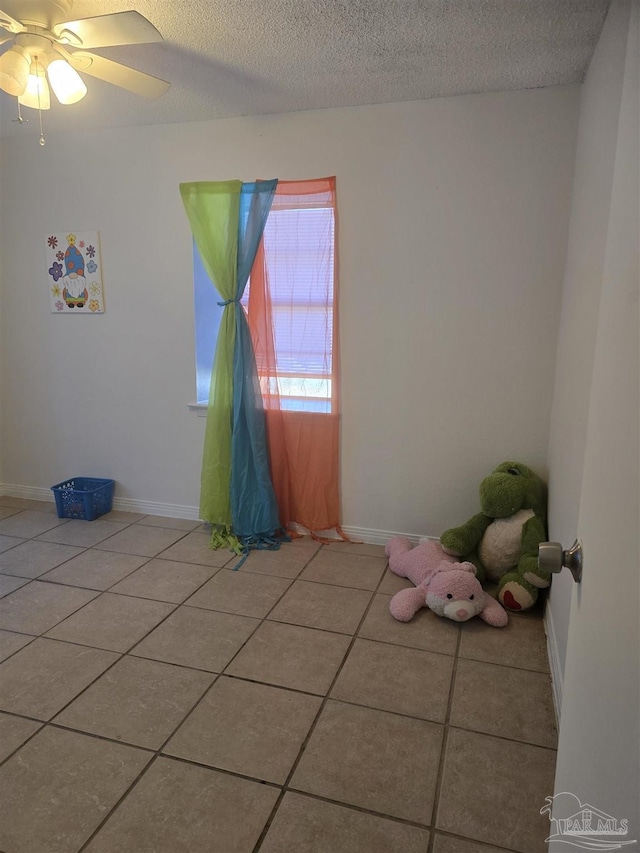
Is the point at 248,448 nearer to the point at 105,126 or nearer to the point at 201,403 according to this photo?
the point at 201,403

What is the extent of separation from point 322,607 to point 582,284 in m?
1.70

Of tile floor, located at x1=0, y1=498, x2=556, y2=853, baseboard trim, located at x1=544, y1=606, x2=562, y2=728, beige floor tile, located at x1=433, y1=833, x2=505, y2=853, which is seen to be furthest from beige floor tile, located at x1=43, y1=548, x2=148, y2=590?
baseboard trim, located at x1=544, y1=606, x2=562, y2=728

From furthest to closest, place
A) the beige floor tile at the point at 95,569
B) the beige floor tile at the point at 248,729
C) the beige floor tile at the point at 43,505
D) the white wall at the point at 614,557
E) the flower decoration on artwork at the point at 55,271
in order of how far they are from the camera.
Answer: the beige floor tile at the point at 43,505, the flower decoration on artwork at the point at 55,271, the beige floor tile at the point at 95,569, the beige floor tile at the point at 248,729, the white wall at the point at 614,557

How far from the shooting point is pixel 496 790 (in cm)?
155

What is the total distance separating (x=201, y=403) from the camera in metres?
3.38

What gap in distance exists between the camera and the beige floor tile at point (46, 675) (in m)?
1.87

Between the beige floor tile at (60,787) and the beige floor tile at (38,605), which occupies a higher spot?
the beige floor tile at (38,605)

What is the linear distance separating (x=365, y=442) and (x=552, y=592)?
123cm

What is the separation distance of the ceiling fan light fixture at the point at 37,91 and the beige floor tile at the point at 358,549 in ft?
7.87

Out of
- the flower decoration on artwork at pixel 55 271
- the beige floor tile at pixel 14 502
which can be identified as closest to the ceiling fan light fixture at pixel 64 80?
the flower decoration on artwork at pixel 55 271

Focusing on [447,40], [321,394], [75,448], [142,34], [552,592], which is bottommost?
[552,592]

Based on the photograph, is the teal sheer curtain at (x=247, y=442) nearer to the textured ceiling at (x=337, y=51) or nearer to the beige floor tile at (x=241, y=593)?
the beige floor tile at (x=241, y=593)

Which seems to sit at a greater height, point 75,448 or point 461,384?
point 461,384

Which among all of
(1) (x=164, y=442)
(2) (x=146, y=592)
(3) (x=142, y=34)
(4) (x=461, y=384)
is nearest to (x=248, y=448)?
(1) (x=164, y=442)
